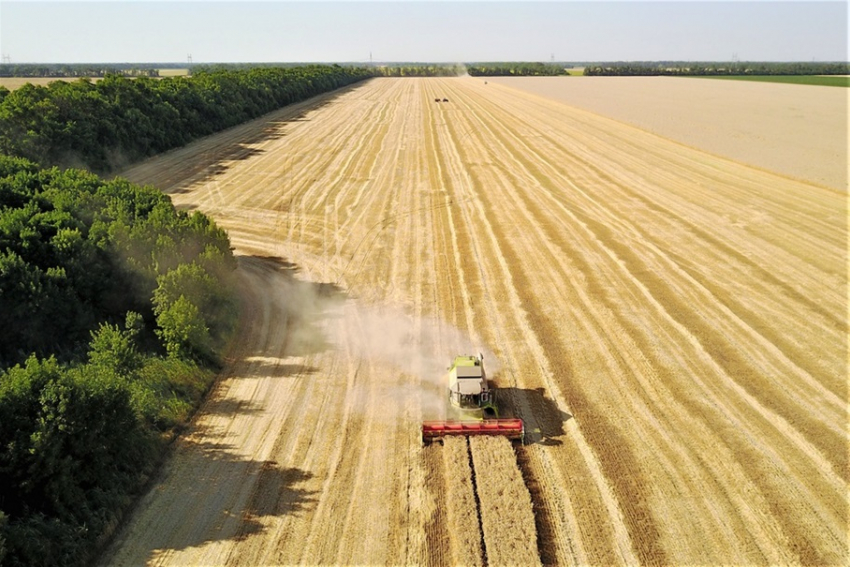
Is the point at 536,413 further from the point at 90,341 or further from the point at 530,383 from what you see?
the point at 90,341

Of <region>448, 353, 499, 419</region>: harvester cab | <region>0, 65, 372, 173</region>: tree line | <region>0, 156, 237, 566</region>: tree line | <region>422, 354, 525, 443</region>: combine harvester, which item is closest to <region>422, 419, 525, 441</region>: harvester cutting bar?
<region>422, 354, 525, 443</region>: combine harvester

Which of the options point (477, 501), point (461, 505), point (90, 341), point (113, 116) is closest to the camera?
point (461, 505)

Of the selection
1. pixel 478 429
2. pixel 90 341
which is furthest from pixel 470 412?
pixel 90 341

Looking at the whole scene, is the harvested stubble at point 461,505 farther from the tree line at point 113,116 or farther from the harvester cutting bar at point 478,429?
the tree line at point 113,116

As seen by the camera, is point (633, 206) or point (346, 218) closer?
point (346, 218)

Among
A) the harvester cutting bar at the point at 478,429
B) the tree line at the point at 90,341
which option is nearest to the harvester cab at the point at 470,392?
the harvester cutting bar at the point at 478,429

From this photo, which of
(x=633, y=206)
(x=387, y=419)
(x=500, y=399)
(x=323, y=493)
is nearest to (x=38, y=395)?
(x=323, y=493)

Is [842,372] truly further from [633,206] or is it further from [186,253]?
[186,253]
